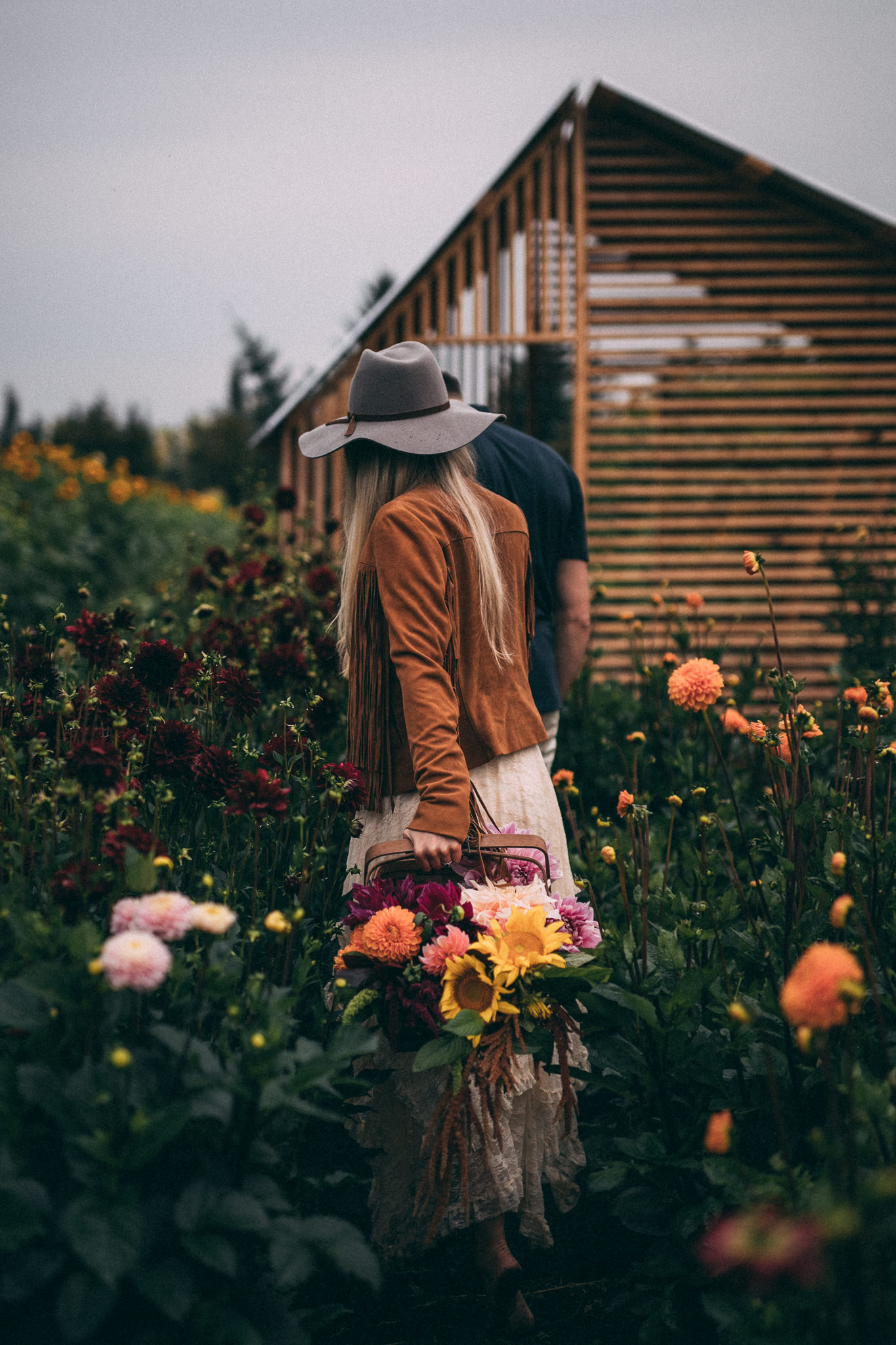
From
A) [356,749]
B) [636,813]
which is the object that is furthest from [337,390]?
[636,813]

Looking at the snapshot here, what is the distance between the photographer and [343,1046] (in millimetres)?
1350

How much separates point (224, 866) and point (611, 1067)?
0.98 m

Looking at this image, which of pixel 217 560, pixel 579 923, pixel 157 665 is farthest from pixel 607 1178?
pixel 217 560

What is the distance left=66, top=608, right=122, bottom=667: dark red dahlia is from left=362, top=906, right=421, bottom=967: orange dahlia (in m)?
0.90

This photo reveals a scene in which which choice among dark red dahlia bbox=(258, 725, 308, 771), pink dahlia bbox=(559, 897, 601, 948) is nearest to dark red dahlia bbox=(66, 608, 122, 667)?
dark red dahlia bbox=(258, 725, 308, 771)

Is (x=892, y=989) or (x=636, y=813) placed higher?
(x=636, y=813)

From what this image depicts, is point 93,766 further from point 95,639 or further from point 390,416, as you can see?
point 390,416

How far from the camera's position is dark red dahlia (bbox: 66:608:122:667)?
2.01 meters

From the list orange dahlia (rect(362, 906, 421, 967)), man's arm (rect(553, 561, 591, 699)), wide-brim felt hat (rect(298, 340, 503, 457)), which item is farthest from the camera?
A: man's arm (rect(553, 561, 591, 699))

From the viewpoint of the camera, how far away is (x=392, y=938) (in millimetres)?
1583

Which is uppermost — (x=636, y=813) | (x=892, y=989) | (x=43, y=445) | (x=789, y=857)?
(x=43, y=445)

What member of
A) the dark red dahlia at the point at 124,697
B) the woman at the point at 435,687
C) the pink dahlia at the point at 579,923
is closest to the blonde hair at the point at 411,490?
the woman at the point at 435,687

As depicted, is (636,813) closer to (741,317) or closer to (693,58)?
(693,58)

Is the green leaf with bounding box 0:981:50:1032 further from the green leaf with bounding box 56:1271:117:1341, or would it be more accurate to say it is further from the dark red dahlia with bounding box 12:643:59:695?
the dark red dahlia with bounding box 12:643:59:695
